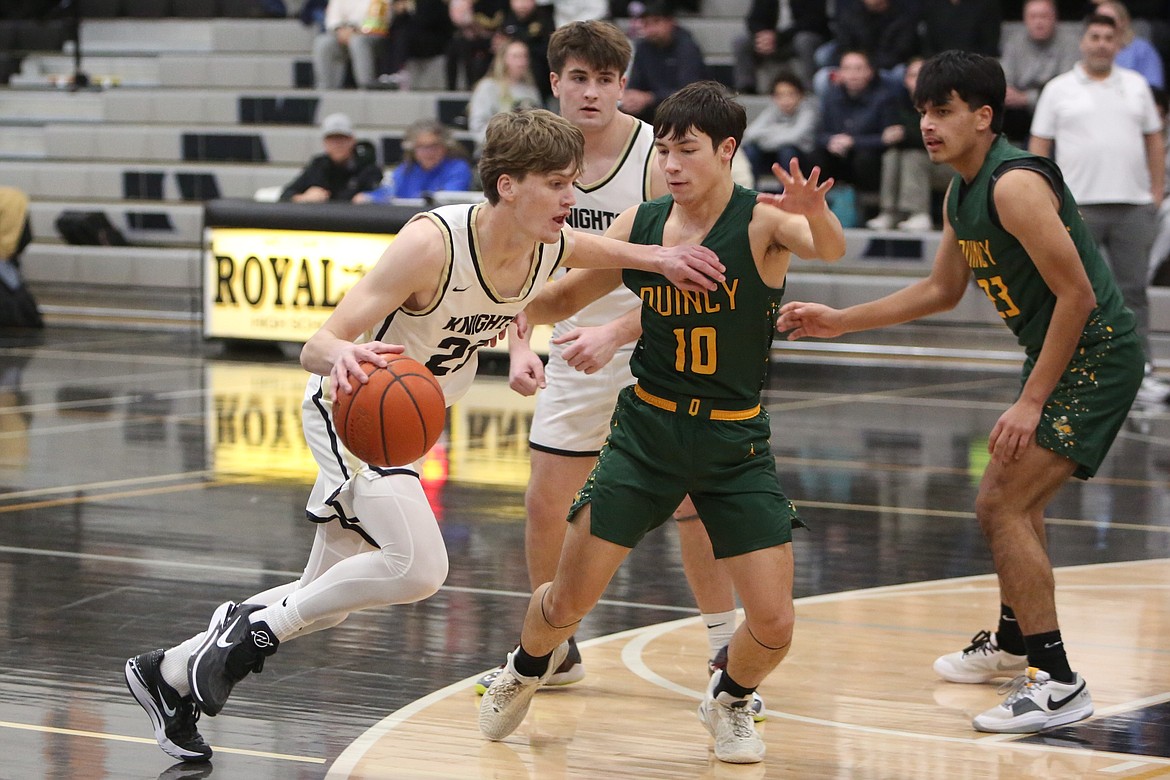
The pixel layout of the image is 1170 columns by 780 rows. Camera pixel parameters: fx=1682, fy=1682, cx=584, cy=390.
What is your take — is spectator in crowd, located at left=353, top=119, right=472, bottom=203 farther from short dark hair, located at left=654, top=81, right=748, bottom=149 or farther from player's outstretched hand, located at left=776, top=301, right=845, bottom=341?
short dark hair, located at left=654, top=81, right=748, bottom=149

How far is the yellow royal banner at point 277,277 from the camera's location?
38.7 ft

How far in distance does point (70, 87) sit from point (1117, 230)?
12.2 m

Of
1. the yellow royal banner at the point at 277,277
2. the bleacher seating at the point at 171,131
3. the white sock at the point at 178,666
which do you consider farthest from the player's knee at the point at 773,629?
the bleacher seating at the point at 171,131

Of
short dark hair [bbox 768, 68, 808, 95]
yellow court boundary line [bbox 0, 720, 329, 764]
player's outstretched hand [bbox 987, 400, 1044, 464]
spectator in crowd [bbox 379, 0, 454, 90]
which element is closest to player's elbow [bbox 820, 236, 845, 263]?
player's outstretched hand [bbox 987, 400, 1044, 464]

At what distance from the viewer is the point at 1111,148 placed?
9.81m

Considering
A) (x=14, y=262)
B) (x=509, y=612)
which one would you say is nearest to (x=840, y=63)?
(x=14, y=262)

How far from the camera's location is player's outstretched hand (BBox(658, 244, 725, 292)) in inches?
155

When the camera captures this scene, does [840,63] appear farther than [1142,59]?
Yes

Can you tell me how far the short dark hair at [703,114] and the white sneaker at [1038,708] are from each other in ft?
5.37

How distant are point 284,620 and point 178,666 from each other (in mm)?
299

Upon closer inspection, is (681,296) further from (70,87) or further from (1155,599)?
(70,87)

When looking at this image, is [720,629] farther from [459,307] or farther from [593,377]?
[459,307]

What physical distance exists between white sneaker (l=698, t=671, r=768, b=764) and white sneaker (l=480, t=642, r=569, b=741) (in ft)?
1.44

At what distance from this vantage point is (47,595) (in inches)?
224
